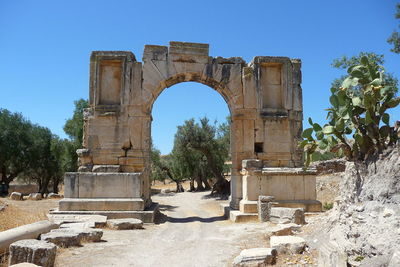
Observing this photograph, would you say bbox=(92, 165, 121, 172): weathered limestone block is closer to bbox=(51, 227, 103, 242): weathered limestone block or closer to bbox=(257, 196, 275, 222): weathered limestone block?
bbox=(51, 227, 103, 242): weathered limestone block

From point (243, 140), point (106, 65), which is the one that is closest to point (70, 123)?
Result: point (106, 65)

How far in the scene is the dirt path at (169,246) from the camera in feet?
17.0

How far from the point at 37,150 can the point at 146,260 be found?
21715 millimetres

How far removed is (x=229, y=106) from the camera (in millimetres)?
10750

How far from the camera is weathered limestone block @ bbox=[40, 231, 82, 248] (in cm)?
571

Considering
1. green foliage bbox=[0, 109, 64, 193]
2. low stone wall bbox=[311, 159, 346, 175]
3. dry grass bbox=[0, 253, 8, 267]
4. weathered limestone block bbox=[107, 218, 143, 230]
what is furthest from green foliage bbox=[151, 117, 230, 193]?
dry grass bbox=[0, 253, 8, 267]

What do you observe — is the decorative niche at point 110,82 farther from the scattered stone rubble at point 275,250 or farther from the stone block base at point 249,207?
the scattered stone rubble at point 275,250

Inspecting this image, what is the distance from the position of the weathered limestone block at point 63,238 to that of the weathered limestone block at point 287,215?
14.4 feet

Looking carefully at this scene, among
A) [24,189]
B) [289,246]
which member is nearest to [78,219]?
[289,246]

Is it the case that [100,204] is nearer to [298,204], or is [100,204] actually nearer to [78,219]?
[78,219]

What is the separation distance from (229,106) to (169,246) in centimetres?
551

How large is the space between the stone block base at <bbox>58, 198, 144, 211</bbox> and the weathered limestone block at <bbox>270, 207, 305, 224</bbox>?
3.54 meters

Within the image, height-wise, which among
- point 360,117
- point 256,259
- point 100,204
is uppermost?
point 360,117

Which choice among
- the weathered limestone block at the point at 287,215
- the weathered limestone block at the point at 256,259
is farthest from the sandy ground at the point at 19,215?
the weathered limestone block at the point at 287,215
